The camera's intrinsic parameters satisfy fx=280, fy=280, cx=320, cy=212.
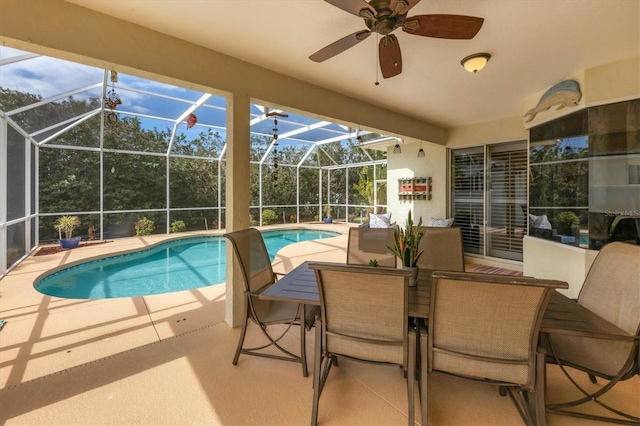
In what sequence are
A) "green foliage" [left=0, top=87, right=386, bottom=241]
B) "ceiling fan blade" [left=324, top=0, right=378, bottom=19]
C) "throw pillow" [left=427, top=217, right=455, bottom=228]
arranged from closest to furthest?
"ceiling fan blade" [left=324, top=0, right=378, bottom=19] < "throw pillow" [left=427, top=217, right=455, bottom=228] < "green foliage" [left=0, top=87, right=386, bottom=241]

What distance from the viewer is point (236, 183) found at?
9.95 feet

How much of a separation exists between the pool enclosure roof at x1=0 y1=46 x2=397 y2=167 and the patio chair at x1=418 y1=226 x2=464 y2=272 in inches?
91.2

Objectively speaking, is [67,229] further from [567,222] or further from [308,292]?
[567,222]

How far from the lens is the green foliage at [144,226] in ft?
29.0

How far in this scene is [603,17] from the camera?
2.31 m

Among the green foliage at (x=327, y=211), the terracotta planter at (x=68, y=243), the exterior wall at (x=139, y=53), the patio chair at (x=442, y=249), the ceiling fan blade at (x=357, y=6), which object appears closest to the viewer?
the ceiling fan blade at (x=357, y=6)

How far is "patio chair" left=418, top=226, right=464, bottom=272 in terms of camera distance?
2740mm

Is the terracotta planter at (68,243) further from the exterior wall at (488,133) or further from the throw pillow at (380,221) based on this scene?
the exterior wall at (488,133)

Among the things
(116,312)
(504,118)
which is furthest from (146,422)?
(504,118)

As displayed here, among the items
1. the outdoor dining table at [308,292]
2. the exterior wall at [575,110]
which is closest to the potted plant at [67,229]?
the outdoor dining table at [308,292]

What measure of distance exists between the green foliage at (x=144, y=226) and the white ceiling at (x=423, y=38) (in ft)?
25.9

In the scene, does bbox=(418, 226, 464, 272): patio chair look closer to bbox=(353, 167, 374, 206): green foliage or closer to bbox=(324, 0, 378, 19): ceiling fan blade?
bbox=(324, 0, 378, 19): ceiling fan blade

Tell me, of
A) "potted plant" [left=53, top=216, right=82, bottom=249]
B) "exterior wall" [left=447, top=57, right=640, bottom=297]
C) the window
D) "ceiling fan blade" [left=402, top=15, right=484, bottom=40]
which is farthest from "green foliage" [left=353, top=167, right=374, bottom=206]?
"potted plant" [left=53, top=216, right=82, bottom=249]

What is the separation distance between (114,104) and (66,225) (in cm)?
601
